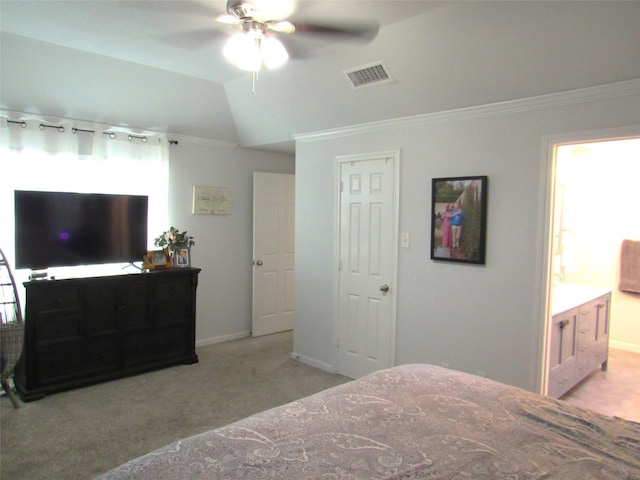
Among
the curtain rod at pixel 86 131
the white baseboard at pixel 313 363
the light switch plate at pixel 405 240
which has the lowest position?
the white baseboard at pixel 313 363

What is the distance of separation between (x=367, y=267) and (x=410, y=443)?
2.53 metres

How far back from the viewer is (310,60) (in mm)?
3307

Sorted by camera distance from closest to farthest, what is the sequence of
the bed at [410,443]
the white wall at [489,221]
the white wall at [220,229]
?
1. the bed at [410,443]
2. the white wall at [489,221]
3. the white wall at [220,229]

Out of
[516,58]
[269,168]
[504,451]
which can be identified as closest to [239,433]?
[504,451]

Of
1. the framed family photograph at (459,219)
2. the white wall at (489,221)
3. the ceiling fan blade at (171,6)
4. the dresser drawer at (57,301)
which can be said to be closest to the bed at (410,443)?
the white wall at (489,221)

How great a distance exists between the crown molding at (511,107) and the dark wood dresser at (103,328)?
2241 millimetres

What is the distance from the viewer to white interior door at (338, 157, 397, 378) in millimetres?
3795

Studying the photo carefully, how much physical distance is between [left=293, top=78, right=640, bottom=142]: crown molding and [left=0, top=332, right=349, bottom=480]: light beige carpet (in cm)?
235

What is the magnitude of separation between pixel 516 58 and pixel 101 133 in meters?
3.56

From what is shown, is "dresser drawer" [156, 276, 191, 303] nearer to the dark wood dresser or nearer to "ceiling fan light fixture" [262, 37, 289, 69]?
the dark wood dresser

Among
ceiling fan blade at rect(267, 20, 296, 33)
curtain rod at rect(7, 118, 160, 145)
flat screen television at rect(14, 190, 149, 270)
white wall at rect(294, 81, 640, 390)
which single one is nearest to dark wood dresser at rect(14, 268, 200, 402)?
flat screen television at rect(14, 190, 149, 270)

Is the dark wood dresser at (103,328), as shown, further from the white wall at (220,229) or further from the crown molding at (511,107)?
the crown molding at (511,107)

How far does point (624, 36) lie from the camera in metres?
2.28

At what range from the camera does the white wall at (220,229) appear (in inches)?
188
